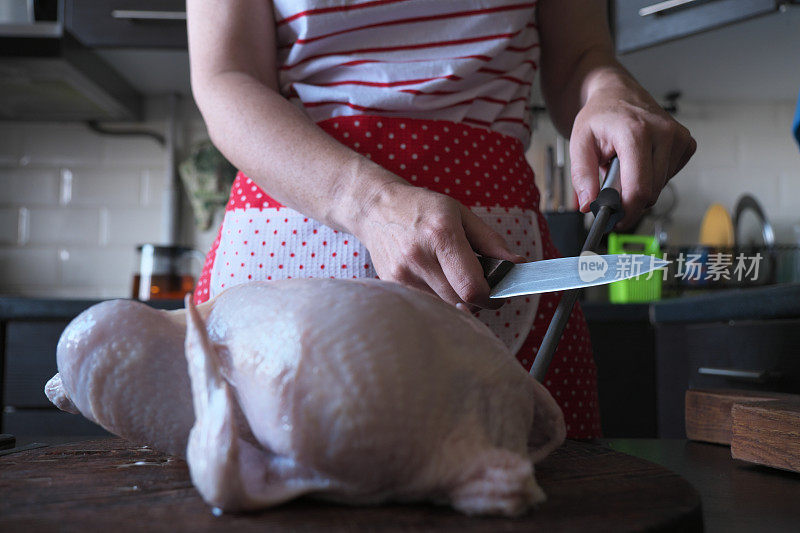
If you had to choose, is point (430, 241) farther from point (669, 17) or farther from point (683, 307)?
point (669, 17)

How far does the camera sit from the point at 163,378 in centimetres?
50

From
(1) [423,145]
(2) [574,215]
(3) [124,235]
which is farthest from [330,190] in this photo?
(3) [124,235]

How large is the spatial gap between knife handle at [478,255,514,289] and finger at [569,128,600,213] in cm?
13

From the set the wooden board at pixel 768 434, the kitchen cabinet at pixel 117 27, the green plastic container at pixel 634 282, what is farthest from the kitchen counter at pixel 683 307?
the kitchen cabinet at pixel 117 27

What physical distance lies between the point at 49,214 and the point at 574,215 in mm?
1464

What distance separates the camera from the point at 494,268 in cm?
61

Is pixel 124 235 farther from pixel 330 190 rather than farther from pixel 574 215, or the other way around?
pixel 330 190

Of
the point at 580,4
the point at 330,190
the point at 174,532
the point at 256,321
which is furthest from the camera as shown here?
the point at 580,4

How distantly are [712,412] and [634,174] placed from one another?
0.25m

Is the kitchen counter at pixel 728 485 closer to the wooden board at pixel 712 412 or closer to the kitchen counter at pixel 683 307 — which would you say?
the wooden board at pixel 712 412

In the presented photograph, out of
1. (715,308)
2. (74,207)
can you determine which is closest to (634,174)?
(715,308)

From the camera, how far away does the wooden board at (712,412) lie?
72 centimetres

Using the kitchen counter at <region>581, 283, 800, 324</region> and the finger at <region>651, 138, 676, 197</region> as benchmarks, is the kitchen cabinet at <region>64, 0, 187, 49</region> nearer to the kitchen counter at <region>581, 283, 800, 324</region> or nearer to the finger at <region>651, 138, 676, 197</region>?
Result: the kitchen counter at <region>581, 283, 800, 324</region>

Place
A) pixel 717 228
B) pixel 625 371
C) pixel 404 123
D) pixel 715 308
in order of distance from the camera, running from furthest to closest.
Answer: pixel 717 228, pixel 625 371, pixel 715 308, pixel 404 123
